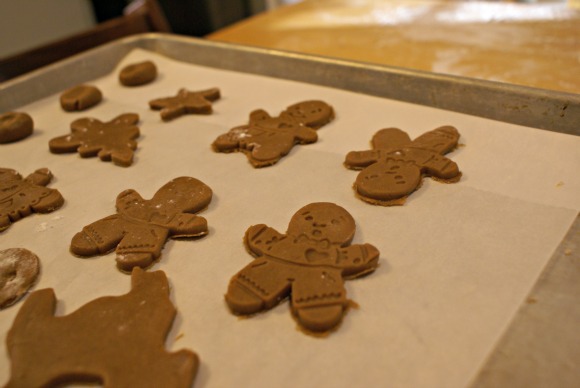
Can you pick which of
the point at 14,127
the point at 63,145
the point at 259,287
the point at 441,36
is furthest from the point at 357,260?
the point at 441,36

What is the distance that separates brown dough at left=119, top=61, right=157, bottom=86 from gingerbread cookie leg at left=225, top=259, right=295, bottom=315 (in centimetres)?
130

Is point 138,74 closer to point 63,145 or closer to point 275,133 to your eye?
point 63,145

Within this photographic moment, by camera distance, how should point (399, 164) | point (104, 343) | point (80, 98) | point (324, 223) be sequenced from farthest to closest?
point (80, 98), point (399, 164), point (324, 223), point (104, 343)

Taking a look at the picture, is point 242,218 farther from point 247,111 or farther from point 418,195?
point 247,111

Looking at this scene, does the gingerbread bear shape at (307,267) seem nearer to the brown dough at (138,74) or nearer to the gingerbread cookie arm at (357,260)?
the gingerbread cookie arm at (357,260)

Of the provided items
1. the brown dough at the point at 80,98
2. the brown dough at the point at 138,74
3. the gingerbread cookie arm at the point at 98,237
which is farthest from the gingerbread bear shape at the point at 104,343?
the brown dough at the point at 138,74

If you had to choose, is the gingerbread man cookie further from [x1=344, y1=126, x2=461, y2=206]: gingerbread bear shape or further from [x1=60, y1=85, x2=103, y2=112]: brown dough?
[x1=344, y1=126, x2=461, y2=206]: gingerbread bear shape

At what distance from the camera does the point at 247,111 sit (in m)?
1.83

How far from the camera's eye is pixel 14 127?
176cm

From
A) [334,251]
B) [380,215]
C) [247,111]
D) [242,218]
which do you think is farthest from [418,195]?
[247,111]

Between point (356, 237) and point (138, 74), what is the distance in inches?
52.1

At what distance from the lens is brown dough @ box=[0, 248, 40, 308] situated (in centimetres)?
111

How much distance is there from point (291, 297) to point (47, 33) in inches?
163

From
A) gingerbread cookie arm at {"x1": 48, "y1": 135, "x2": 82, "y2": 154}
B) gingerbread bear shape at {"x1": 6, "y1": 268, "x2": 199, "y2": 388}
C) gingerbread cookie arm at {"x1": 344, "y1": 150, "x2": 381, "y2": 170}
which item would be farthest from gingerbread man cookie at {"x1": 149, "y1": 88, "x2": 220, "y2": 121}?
gingerbread bear shape at {"x1": 6, "y1": 268, "x2": 199, "y2": 388}
